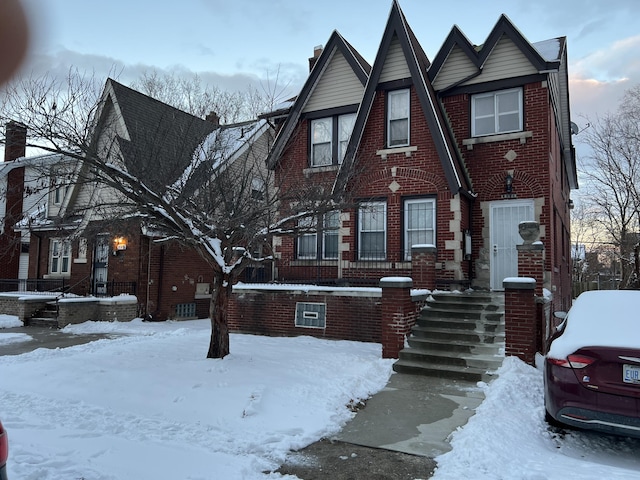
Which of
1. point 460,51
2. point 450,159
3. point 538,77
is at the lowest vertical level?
point 450,159

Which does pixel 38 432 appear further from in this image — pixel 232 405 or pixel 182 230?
pixel 182 230

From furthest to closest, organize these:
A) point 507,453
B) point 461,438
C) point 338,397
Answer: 1. point 338,397
2. point 461,438
3. point 507,453

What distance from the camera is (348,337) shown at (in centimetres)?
1070

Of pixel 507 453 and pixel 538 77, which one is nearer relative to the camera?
pixel 507 453

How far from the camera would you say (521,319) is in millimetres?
8172

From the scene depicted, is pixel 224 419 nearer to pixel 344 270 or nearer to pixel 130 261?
pixel 344 270

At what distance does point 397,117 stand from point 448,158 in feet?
7.50

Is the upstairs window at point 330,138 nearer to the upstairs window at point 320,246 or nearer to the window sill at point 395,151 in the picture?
the window sill at point 395,151

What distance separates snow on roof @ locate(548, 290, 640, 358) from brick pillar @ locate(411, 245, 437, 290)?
443 centimetres

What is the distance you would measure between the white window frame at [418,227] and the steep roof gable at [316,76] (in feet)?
13.6

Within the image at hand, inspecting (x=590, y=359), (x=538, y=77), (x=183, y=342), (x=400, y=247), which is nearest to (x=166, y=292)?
(x=183, y=342)

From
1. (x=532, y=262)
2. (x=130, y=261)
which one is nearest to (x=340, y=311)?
(x=532, y=262)

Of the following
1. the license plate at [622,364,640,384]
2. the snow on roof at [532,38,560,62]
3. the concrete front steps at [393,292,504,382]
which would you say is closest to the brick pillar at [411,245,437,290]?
the concrete front steps at [393,292,504,382]

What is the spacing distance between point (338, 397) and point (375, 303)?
13.6ft
